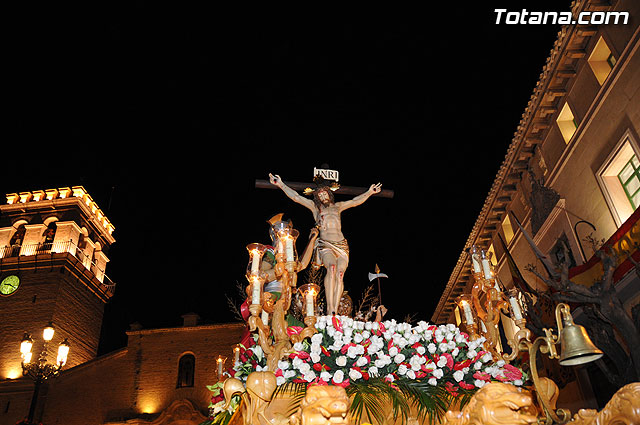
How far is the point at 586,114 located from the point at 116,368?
93.9 feet

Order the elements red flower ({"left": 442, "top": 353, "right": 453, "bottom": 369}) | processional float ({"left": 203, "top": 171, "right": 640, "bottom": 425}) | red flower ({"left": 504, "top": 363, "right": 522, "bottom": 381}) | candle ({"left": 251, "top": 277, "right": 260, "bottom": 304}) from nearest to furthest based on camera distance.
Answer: processional float ({"left": 203, "top": 171, "right": 640, "bottom": 425}) → red flower ({"left": 442, "top": 353, "right": 453, "bottom": 369}) → red flower ({"left": 504, "top": 363, "right": 522, "bottom": 381}) → candle ({"left": 251, "top": 277, "right": 260, "bottom": 304})

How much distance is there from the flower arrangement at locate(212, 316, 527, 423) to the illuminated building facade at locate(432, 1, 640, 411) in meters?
7.57

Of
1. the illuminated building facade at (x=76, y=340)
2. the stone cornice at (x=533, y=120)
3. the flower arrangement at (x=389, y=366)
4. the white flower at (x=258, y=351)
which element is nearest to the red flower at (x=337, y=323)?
the flower arrangement at (x=389, y=366)

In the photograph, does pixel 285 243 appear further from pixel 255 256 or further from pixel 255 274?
pixel 255 274

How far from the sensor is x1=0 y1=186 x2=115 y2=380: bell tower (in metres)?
29.1

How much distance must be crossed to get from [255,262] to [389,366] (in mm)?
1782

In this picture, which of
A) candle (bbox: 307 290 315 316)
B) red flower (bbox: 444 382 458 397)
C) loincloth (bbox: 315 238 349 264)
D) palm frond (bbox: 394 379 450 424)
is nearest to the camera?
palm frond (bbox: 394 379 450 424)

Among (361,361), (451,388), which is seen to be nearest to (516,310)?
(451,388)

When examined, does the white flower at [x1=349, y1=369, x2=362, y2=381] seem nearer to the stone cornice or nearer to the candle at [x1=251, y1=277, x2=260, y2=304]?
the candle at [x1=251, y1=277, x2=260, y2=304]

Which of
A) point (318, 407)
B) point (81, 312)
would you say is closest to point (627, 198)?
point (318, 407)

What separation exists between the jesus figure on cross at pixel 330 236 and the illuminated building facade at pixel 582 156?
604cm

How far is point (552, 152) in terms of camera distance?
49.1 feet

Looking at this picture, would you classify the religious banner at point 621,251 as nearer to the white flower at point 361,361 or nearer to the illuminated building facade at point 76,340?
the white flower at point 361,361

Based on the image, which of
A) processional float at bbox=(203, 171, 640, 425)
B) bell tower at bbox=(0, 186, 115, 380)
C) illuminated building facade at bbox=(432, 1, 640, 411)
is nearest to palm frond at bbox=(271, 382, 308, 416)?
processional float at bbox=(203, 171, 640, 425)
